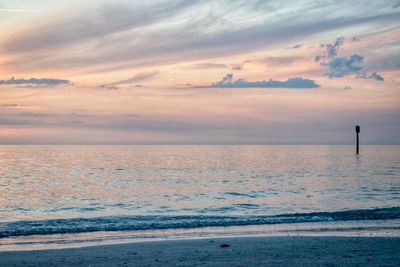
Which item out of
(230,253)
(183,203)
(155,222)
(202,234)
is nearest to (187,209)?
(183,203)

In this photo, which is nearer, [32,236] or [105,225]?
[32,236]

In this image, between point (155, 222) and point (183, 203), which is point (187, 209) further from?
point (155, 222)

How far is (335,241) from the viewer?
54.9ft

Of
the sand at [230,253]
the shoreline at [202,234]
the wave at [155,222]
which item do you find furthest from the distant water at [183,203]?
the sand at [230,253]

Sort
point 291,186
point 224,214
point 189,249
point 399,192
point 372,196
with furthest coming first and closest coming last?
point 291,186 → point 399,192 → point 372,196 → point 224,214 → point 189,249

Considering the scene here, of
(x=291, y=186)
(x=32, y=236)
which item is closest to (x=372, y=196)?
(x=291, y=186)

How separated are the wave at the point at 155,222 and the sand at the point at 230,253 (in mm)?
5987

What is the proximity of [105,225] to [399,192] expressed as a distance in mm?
30749

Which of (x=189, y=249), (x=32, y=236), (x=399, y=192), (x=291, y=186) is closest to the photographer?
(x=189, y=249)

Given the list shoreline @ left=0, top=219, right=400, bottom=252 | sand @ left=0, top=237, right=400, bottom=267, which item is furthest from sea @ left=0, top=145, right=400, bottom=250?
sand @ left=0, top=237, right=400, bottom=267

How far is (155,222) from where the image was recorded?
24.8m

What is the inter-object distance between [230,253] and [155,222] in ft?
35.6

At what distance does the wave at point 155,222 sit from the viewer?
22.1 m

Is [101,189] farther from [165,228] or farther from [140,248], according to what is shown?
[140,248]
